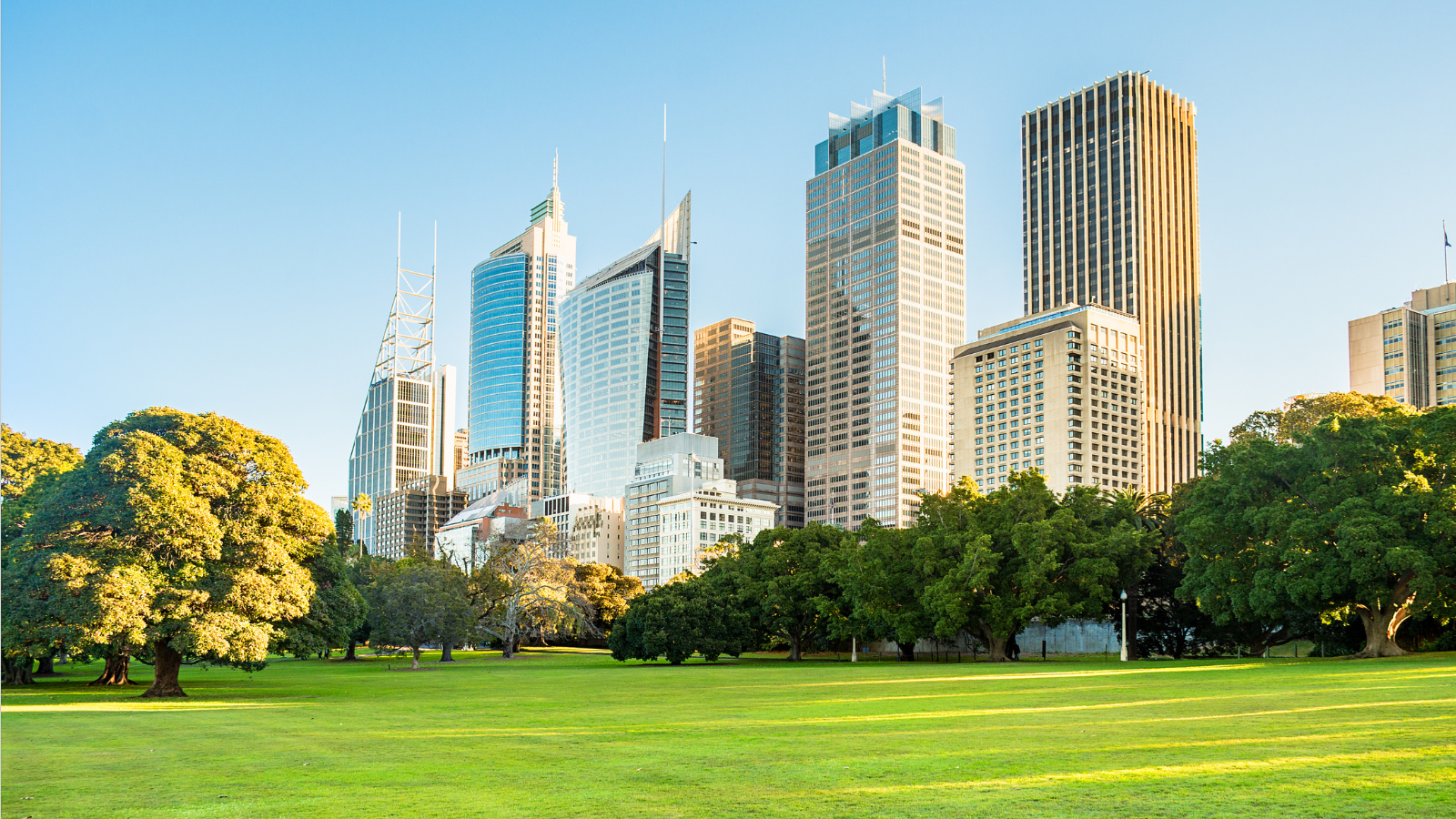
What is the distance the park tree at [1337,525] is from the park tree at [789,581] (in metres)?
23.4

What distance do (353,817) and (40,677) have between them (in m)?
55.2

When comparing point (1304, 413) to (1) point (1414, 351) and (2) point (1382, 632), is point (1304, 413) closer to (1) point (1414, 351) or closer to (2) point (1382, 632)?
(2) point (1382, 632)

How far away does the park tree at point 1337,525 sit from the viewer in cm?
4625

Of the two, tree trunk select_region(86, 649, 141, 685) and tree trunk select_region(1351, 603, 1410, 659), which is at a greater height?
tree trunk select_region(1351, 603, 1410, 659)

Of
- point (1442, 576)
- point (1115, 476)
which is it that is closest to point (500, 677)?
point (1442, 576)

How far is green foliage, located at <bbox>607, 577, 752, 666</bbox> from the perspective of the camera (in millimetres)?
69938

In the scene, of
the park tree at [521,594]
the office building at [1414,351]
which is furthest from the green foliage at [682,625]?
the office building at [1414,351]

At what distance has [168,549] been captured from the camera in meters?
37.8

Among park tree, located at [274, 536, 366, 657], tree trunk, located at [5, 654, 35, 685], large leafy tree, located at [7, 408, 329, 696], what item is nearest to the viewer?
large leafy tree, located at [7, 408, 329, 696]

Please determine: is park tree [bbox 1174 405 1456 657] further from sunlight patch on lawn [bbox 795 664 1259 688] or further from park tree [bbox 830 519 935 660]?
park tree [bbox 830 519 935 660]

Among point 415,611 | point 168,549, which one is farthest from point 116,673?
point 415,611

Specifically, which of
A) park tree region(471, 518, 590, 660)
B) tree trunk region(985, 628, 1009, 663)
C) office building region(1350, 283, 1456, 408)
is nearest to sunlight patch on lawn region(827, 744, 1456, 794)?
tree trunk region(985, 628, 1009, 663)

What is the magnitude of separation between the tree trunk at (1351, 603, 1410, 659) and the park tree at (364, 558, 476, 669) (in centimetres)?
5271

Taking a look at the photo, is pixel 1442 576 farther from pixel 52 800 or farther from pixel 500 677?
pixel 52 800
